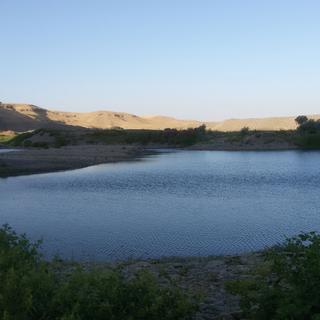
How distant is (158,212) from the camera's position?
30359 millimetres

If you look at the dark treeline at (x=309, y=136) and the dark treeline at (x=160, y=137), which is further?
the dark treeline at (x=160, y=137)

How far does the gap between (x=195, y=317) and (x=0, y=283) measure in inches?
133

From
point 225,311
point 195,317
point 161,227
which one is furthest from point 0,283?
point 161,227

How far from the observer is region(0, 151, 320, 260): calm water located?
2123cm

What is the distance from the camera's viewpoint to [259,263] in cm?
1470

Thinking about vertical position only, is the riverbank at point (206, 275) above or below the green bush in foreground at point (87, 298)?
below

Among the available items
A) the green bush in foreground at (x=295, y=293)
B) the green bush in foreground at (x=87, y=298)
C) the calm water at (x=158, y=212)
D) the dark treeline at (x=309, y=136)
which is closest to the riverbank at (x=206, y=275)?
the green bush in foreground at (x=87, y=298)

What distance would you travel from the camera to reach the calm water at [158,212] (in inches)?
836

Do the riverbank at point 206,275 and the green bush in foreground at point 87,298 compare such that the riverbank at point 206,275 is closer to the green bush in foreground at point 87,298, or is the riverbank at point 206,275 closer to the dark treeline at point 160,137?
the green bush in foreground at point 87,298

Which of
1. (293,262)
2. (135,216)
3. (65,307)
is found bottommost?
(135,216)

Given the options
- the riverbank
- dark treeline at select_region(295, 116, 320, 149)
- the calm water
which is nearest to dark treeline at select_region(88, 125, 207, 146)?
dark treeline at select_region(295, 116, 320, 149)

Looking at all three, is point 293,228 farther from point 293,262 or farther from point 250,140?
point 250,140

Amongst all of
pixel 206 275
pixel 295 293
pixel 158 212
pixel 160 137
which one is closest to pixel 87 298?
pixel 295 293

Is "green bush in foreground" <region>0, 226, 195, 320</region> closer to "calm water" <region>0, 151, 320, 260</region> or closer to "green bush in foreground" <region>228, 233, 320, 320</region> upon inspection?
"green bush in foreground" <region>228, 233, 320, 320</region>
